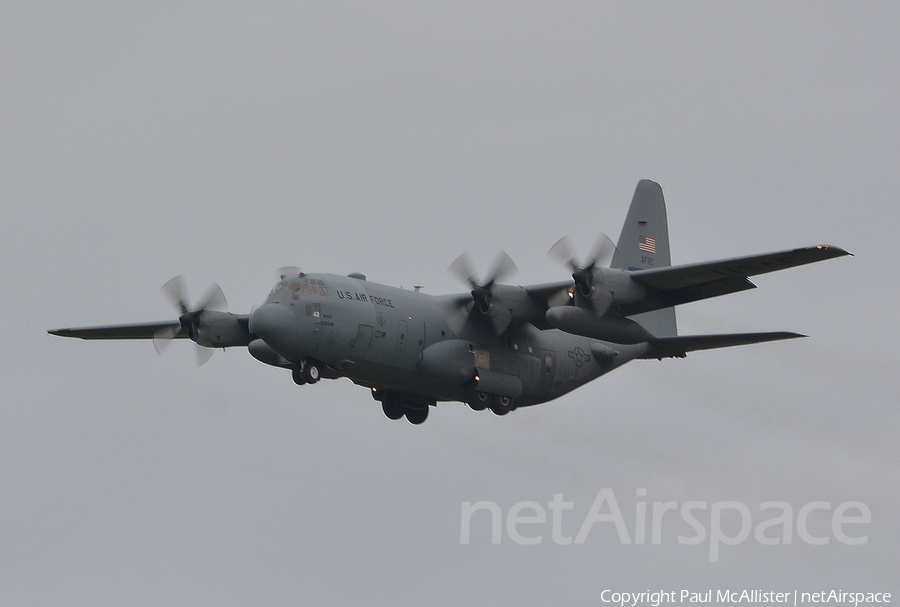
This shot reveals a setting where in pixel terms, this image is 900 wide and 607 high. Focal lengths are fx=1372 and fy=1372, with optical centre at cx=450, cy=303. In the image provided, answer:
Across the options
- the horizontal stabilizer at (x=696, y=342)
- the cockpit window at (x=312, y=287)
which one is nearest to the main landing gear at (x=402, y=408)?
the cockpit window at (x=312, y=287)

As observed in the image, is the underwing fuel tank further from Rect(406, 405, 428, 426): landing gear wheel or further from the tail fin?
the tail fin

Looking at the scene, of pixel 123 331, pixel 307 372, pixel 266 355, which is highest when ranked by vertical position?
pixel 123 331

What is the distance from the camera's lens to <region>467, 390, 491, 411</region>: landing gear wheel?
96.1ft

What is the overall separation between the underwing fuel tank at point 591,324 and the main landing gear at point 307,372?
Result: 4.77m

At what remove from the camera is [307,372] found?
2744 cm

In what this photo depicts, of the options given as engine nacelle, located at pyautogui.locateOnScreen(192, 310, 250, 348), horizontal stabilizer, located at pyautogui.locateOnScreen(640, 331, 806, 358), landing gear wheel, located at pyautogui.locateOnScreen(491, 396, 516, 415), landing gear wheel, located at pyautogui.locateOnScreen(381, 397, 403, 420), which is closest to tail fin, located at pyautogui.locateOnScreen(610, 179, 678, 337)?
horizontal stabilizer, located at pyautogui.locateOnScreen(640, 331, 806, 358)

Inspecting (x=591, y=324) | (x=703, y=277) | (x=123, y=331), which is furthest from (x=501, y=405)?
(x=123, y=331)

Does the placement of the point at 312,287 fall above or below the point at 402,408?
above

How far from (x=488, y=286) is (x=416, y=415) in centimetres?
356

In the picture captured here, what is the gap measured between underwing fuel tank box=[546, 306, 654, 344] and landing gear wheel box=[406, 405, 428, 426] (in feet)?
14.3

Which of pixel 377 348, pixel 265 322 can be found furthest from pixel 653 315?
pixel 265 322

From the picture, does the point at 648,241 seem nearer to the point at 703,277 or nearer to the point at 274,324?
the point at 703,277

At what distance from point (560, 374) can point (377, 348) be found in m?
5.14

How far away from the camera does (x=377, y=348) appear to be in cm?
2788
